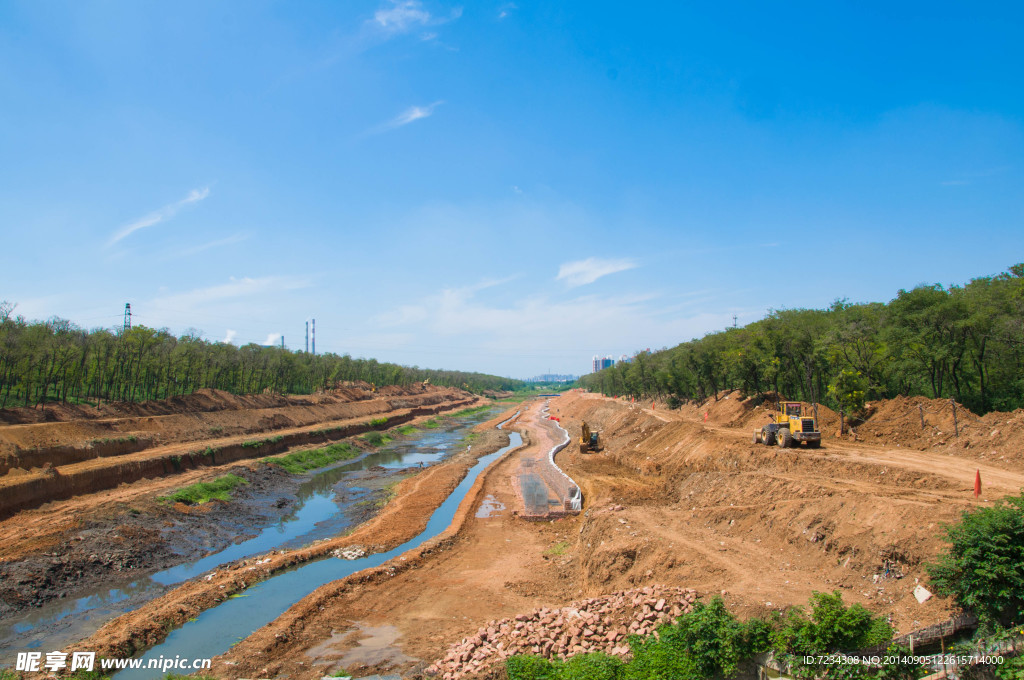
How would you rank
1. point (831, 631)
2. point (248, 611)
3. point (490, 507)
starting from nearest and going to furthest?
point (831, 631), point (248, 611), point (490, 507)

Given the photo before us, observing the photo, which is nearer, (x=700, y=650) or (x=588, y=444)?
(x=700, y=650)

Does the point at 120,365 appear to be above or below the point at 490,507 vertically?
above

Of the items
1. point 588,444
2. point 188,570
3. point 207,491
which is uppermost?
point 588,444

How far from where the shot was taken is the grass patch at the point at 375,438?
62.7 meters

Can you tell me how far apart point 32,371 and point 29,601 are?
123 ft

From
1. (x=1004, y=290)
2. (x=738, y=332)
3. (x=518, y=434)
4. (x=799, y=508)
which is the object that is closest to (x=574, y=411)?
(x=518, y=434)

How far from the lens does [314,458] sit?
4925 centimetres

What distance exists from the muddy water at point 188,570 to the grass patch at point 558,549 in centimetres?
1227

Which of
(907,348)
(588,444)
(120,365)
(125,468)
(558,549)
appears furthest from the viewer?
(120,365)

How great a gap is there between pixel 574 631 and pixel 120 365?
2419 inches

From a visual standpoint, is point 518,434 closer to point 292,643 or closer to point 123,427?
point 123,427

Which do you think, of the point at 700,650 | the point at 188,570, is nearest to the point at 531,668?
the point at 700,650

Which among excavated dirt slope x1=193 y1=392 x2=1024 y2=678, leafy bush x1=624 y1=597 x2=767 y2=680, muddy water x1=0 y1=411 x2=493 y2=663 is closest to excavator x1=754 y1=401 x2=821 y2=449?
excavated dirt slope x1=193 y1=392 x2=1024 y2=678

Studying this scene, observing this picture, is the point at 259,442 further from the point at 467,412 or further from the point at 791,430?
the point at 467,412
